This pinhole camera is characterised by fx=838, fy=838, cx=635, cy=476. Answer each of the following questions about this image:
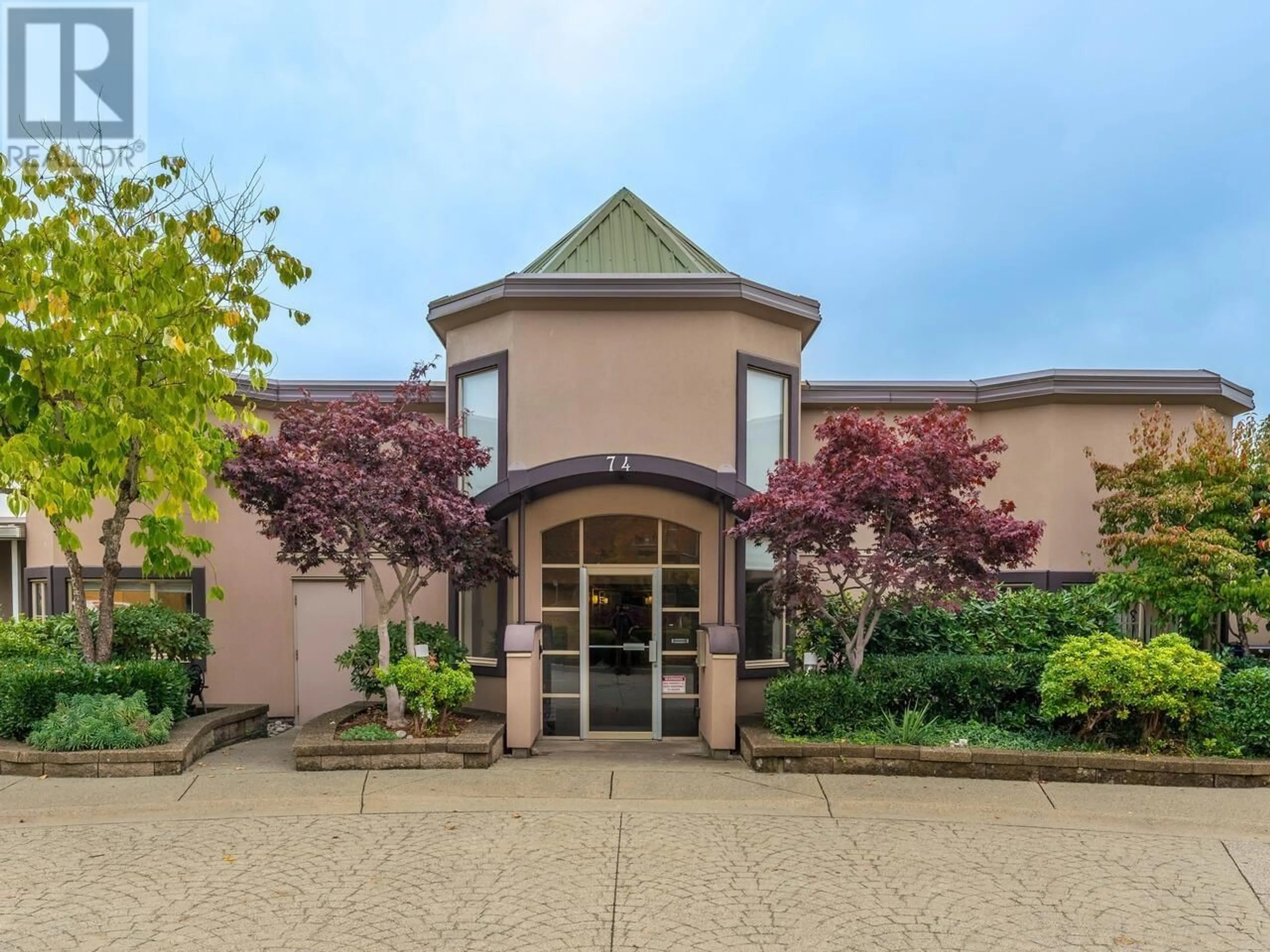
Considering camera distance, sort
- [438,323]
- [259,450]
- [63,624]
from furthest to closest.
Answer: [438,323] < [63,624] < [259,450]

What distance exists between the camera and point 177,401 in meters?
8.88

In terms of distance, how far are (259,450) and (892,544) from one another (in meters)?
6.66

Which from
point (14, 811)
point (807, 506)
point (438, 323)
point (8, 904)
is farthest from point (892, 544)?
point (14, 811)

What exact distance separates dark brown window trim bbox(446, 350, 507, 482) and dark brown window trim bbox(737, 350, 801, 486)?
114 inches

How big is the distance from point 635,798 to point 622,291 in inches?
230

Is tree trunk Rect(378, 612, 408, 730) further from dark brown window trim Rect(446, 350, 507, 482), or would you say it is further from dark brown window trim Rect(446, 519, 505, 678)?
dark brown window trim Rect(446, 350, 507, 482)

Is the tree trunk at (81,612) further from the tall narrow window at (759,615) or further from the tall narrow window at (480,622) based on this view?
the tall narrow window at (759,615)

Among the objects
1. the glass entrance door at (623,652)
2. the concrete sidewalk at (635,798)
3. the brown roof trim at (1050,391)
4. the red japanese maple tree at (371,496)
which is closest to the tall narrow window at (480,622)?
the red japanese maple tree at (371,496)

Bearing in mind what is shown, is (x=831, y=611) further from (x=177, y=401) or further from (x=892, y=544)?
(x=177, y=401)

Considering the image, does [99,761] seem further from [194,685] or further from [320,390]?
[320,390]

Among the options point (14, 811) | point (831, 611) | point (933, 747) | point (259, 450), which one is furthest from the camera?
point (831, 611)

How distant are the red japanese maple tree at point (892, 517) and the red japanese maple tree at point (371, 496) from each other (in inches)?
120

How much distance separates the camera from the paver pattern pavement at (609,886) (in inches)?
191

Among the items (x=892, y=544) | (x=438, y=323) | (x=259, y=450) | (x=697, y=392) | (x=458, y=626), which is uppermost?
(x=438, y=323)
